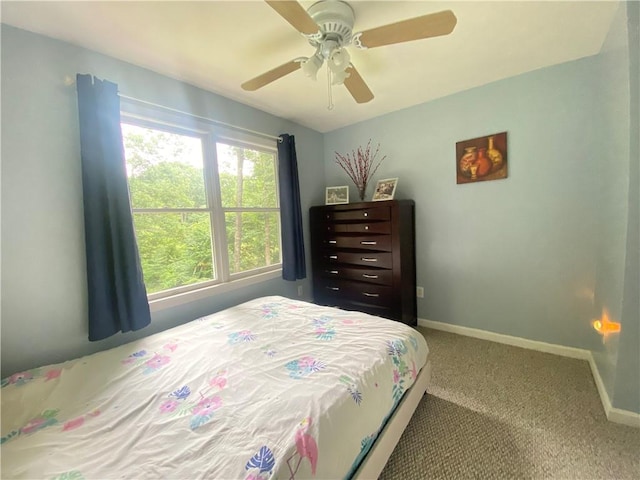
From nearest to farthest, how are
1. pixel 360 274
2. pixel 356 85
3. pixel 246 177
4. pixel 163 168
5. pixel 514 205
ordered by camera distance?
pixel 356 85 < pixel 163 168 < pixel 514 205 < pixel 246 177 < pixel 360 274

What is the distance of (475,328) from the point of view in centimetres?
250

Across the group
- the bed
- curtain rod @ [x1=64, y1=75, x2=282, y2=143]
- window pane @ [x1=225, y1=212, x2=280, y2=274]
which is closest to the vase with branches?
curtain rod @ [x1=64, y1=75, x2=282, y2=143]

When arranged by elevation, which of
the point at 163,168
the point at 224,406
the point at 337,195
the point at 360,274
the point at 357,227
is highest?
the point at 163,168

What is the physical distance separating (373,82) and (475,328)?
98.0 inches

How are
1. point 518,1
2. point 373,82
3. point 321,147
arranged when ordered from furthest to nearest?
point 321,147, point 373,82, point 518,1

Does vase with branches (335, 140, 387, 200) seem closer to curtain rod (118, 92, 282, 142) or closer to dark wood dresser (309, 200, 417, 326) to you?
dark wood dresser (309, 200, 417, 326)

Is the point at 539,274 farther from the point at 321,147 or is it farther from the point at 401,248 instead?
the point at 321,147

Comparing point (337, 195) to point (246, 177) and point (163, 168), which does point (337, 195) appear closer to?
point (246, 177)

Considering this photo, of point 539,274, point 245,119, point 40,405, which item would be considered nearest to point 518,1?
point 539,274

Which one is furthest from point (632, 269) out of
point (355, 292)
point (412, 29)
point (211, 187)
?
point (211, 187)

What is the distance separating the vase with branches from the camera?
Result: 2924 mm

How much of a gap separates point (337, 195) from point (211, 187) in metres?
1.47

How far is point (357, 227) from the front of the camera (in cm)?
270

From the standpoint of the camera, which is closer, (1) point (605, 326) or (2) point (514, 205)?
(1) point (605, 326)
